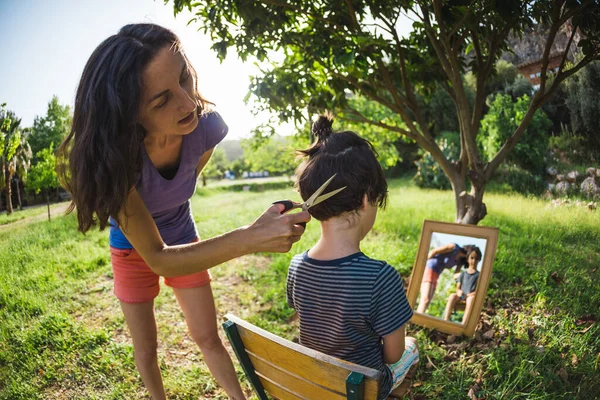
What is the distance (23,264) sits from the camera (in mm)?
2371

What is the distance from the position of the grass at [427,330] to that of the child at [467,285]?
0.66 feet

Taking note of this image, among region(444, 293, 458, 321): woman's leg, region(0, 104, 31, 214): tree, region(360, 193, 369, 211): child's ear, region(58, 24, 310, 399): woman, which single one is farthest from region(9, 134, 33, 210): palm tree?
region(444, 293, 458, 321): woman's leg

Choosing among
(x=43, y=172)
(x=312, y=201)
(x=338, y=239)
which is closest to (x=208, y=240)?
(x=312, y=201)

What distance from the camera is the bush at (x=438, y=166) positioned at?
4.89 meters

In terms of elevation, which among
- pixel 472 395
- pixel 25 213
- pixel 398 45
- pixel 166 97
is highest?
pixel 398 45

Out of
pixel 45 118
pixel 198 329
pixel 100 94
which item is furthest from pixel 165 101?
pixel 45 118

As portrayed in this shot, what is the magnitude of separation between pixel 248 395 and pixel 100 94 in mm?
1944

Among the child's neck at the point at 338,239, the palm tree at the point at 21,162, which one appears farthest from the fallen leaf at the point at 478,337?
the palm tree at the point at 21,162

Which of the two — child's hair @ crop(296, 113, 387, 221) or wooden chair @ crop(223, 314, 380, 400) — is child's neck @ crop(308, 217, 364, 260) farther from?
wooden chair @ crop(223, 314, 380, 400)

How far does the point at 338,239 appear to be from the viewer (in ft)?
5.08

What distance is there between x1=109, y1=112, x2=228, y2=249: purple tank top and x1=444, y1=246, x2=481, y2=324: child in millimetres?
1740

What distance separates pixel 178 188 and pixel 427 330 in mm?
1979

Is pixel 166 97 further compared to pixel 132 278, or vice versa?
pixel 132 278

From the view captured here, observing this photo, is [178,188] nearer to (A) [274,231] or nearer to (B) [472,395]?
(A) [274,231]
